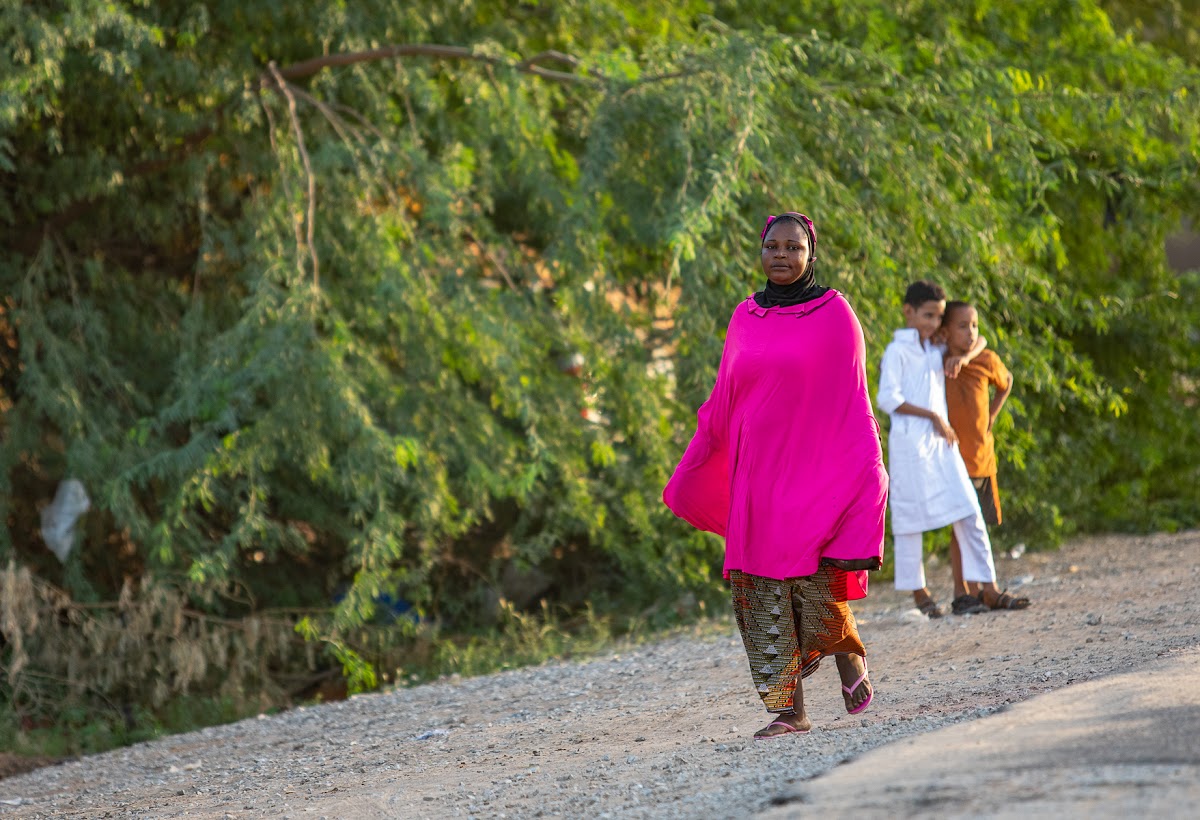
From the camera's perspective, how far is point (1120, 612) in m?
6.95

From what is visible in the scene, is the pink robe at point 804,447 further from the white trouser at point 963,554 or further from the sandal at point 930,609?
the sandal at point 930,609

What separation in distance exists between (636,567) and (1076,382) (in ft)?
10.4

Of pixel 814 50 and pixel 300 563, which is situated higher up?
pixel 814 50

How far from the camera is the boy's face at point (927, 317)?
7.08 meters

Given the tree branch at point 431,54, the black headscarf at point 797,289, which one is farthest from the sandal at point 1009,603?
the tree branch at point 431,54

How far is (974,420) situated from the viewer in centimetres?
745

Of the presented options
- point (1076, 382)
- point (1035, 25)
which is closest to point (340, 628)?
point (1076, 382)

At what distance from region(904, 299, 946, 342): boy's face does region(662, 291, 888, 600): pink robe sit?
249 cm

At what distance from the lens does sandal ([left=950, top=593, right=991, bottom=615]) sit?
7289 mm

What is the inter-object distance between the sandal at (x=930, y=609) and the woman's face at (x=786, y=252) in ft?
10.6

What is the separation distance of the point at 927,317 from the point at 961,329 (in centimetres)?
27

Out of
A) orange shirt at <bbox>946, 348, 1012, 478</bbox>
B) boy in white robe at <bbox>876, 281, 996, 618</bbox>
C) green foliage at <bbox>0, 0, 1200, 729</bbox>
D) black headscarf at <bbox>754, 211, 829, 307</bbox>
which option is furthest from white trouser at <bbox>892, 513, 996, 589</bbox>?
→ black headscarf at <bbox>754, 211, 829, 307</bbox>

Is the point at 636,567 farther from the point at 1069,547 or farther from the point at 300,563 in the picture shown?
the point at 1069,547

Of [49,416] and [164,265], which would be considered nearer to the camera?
[49,416]
